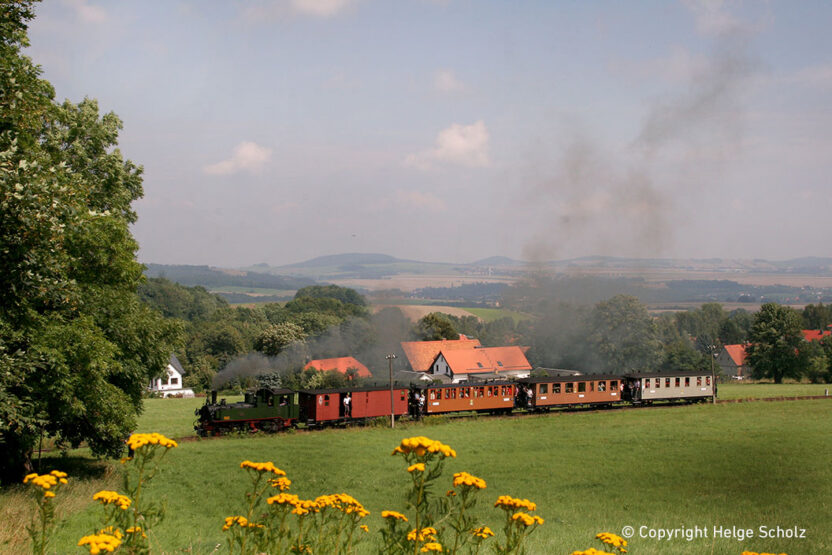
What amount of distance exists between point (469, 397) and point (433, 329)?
38.4m

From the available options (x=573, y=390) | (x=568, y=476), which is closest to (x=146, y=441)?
(x=568, y=476)

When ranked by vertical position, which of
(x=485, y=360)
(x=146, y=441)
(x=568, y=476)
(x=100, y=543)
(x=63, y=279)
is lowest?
(x=485, y=360)

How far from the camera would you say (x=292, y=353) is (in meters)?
69.8

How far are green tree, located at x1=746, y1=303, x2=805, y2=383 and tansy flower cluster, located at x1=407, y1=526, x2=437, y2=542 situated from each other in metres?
75.2

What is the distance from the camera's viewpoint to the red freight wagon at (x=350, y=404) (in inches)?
1421

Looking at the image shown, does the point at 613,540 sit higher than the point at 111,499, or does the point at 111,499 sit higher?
the point at 111,499

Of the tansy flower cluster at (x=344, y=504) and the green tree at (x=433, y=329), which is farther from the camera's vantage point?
the green tree at (x=433, y=329)

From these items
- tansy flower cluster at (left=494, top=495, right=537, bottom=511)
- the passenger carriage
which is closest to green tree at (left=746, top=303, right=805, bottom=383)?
the passenger carriage

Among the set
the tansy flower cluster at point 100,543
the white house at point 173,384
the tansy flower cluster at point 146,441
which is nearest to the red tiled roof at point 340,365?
the white house at point 173,384

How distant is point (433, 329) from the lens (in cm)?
7888

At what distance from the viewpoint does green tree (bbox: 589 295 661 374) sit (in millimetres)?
62188

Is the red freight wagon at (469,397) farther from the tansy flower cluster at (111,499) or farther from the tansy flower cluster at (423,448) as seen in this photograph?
the tansy flower cluster at (423,448)

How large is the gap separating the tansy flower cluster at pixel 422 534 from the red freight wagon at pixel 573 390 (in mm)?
37788

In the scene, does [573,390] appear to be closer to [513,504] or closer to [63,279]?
[63,279]
